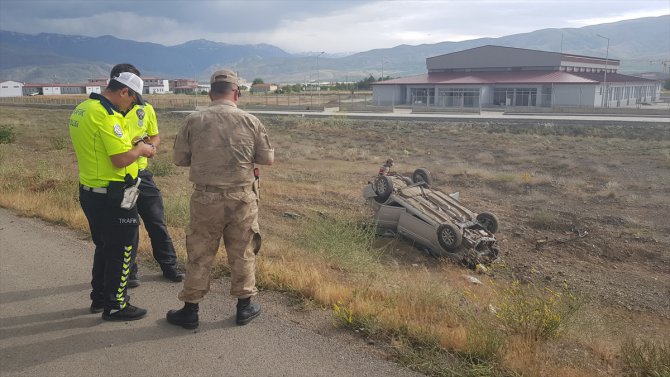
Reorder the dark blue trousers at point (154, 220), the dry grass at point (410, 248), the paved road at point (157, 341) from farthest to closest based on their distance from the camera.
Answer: the dark blue trousers at point (154, 220) → the dry grass at point (410, 248) → the paved road at point (157, 341)

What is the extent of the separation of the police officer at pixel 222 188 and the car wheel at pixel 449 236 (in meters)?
5.00

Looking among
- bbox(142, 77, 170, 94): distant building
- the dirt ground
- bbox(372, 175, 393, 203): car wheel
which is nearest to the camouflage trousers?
the dirt ground

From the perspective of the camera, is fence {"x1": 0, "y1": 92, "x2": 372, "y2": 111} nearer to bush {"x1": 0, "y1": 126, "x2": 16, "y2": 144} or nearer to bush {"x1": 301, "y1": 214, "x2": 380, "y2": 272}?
bush {"x1": 0, "y1": 126, "x2": 16, "y2": 144}

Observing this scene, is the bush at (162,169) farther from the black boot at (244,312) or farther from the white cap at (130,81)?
the black boot at (244,312)

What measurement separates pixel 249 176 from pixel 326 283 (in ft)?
4.47

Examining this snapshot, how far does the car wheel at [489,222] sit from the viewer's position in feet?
31.9

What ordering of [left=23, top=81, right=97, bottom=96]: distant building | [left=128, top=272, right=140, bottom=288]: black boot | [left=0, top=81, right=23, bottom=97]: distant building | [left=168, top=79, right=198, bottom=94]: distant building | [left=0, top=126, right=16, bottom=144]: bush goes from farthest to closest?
[left=168, top=79, right=198, bottom=94]: distant building < [left=23, top=81, right=97, bottom=96]: distant building < [left=0, top=81, right=23, bottom=97]: distant building < [left=0, top=126, right=16, bottom=144]: bush < [left=128, top=272, right=140, bottom=288]: black boot

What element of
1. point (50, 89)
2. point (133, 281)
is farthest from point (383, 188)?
point (50, 89)

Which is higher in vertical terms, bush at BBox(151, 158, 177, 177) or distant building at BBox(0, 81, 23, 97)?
distant building at BBox(0, 81, 23, 97)

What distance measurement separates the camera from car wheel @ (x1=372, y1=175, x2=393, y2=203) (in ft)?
32.0

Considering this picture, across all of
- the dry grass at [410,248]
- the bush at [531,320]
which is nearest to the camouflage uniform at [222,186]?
the dry grass at [410,248]

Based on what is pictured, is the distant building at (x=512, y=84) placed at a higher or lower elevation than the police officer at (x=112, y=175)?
higher

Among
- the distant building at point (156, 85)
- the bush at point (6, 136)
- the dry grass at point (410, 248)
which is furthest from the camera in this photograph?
the distant building at point (156, 85)

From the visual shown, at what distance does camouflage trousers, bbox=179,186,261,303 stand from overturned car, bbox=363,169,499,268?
5100 millimetres
